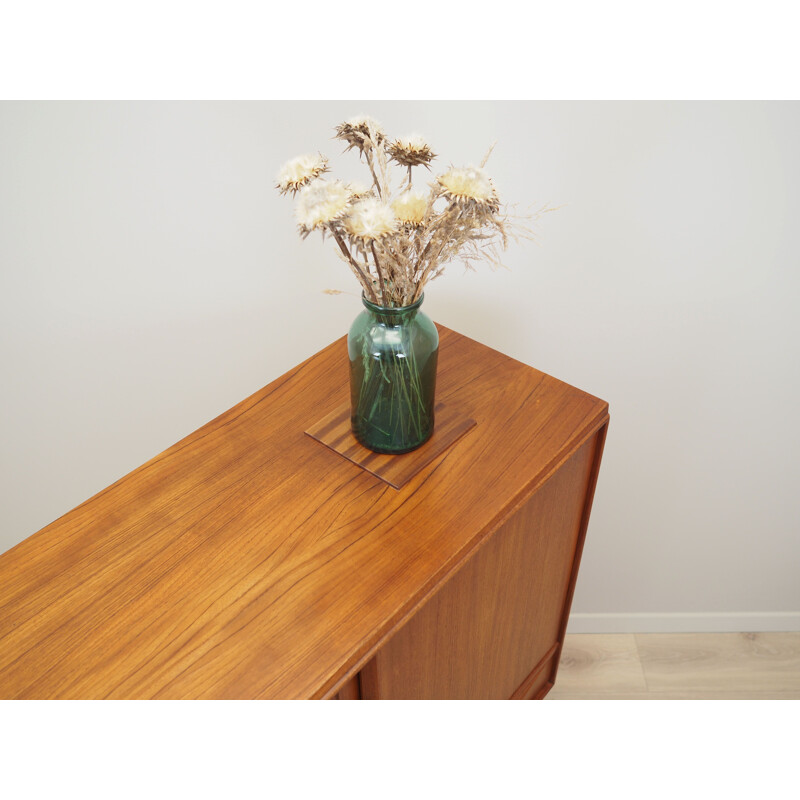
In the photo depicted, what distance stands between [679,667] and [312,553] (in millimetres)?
1367

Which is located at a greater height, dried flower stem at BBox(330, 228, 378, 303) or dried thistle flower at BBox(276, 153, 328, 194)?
dried thistle flower at BBox(276, 153, 328, 194)

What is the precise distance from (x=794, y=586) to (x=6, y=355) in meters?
1.94

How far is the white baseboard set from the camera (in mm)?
2057

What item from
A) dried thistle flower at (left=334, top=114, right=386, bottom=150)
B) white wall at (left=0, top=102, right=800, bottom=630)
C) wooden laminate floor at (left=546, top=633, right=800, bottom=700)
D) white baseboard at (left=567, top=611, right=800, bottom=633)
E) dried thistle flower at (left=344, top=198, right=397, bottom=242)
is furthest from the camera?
white baseboard at (left=567, top=611, right=800, bottom=633)

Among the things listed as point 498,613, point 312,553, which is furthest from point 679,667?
point 312,553

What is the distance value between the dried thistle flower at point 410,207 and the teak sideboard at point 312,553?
0.37 meters

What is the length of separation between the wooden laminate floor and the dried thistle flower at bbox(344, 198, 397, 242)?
142cm

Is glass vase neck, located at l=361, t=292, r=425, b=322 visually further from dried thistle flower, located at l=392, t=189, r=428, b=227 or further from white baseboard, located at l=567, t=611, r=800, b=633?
white baseboard, located at l=567, t=611, r=800, b=633

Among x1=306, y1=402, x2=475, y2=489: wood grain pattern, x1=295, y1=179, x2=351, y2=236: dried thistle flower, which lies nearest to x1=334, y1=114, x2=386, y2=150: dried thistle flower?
x1=295, y1=179, x2=351, y2=236: dried thistle flower

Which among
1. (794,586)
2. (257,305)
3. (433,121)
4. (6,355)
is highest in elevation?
(433,121)

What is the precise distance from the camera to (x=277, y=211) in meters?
1.49

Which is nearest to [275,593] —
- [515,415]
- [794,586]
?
[515,415]
